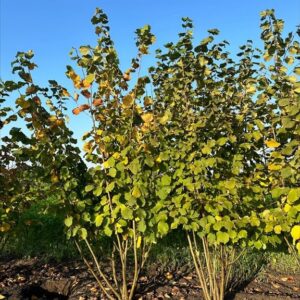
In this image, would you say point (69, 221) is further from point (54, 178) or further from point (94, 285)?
point (94, 285)

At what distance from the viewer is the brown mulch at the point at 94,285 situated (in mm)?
4500

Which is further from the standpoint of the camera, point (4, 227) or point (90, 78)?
point (4, 227)

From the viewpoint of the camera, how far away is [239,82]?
4238mm

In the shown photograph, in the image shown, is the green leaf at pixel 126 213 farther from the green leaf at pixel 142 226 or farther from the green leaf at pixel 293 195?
the green leaf at pixel 293 195

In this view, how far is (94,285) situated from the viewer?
4766 millimetres

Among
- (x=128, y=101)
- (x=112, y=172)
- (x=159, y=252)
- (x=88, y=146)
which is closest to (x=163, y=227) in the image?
(x=112, y=172)

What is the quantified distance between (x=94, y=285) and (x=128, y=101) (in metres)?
2.29

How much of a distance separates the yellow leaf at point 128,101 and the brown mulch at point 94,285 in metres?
2.03

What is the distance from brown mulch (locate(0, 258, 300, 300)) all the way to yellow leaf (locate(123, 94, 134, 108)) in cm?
203

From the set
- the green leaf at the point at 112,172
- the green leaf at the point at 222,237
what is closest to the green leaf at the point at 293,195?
the green leaf at the point at 222,237

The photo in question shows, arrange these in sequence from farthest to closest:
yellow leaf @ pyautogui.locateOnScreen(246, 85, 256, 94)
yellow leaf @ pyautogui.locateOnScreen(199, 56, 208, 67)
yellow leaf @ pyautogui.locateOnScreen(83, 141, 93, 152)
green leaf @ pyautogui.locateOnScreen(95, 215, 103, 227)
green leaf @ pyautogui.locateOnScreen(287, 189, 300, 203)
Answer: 1. yellow leaf @ pyautogui.locateOnScreen(246, 85, 256, 94)
2. yellow leaf @ pyautogui.locateOnScreen(199, 56, 208, 67)
3. yellow leaf @ pyautogui.locateOnScreen(83, 141, 93, 152)
4. green leaf @ pyautogui.locateOnScreen(95, 215, 103, 227)
5. green leaf @ pyautogui.locateOnScreen(287, 189, 300, 203)

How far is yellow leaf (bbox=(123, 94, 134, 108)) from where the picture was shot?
344cm

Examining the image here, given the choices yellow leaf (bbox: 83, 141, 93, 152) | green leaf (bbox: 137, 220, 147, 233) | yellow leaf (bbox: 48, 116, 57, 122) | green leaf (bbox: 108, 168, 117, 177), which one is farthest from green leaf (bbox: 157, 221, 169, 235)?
yellow leaf (bbox: 48, 116, 57, 122)

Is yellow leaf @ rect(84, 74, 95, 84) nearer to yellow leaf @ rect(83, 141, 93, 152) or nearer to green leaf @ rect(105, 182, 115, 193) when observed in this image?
yellow leaf @ rect(83, 141, 93, 152)
